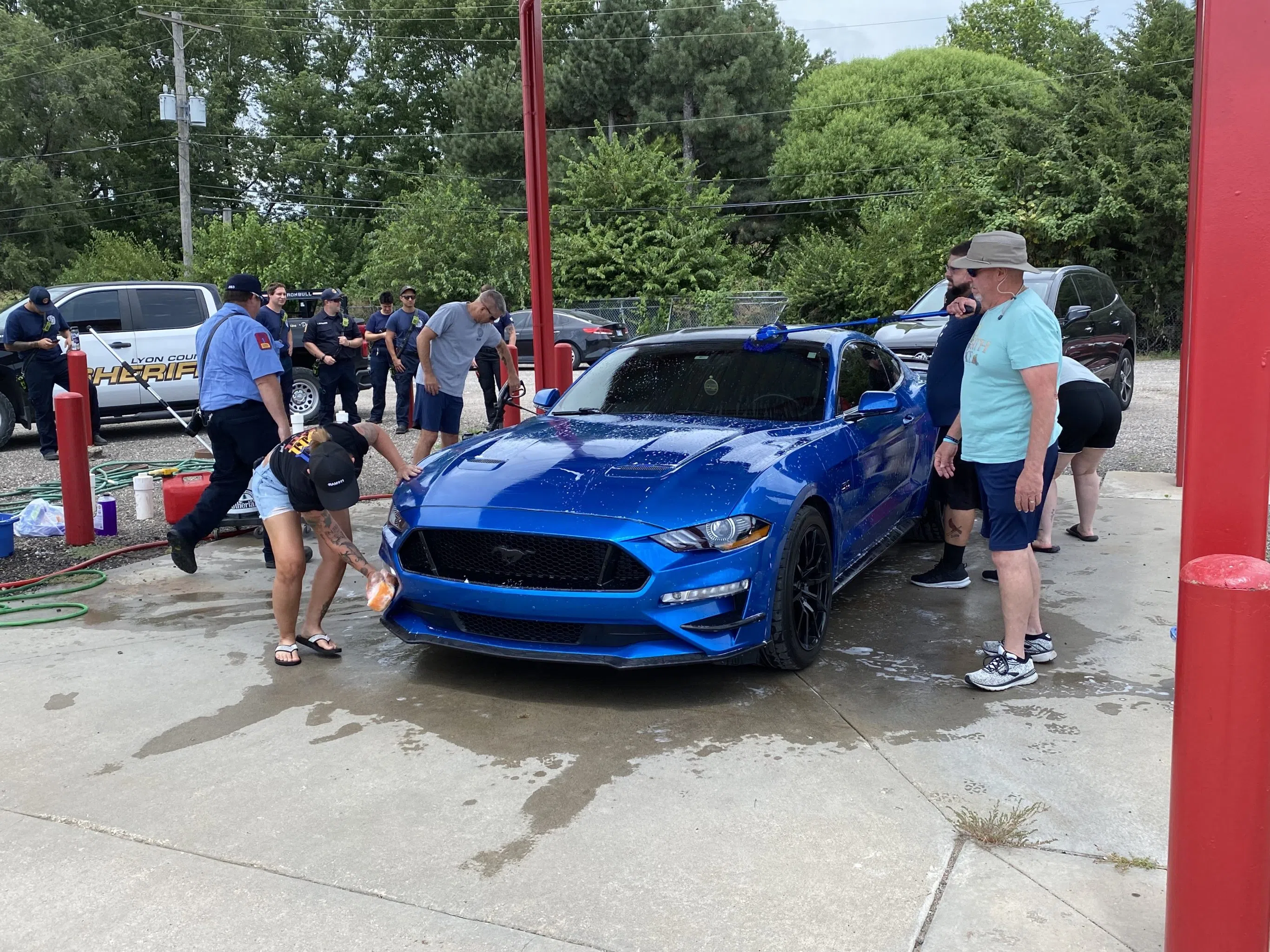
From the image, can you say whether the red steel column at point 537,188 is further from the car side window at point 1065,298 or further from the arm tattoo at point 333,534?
the car side window at point 1065,298

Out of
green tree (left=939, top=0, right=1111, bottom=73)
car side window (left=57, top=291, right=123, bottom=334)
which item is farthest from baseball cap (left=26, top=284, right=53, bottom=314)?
green tree (left=939, top=0, right=1111, bottom=73)

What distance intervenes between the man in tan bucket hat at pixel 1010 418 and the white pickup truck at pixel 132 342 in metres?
9.37

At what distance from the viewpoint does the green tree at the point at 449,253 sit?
34125 mm

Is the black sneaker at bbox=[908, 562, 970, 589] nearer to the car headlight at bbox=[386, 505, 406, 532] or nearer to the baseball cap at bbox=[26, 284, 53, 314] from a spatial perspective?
the car headlight at bbox=[386, 505, 406, 532]

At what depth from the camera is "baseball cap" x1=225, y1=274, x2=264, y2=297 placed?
20.9 feet

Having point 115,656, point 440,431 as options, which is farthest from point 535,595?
point 440,431

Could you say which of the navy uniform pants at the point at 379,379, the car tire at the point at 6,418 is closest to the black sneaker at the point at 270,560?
the car tire at the point at 6,418

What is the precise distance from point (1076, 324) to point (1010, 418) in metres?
7.70

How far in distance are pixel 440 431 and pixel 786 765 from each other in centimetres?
551

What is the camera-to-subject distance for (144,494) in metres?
7.83

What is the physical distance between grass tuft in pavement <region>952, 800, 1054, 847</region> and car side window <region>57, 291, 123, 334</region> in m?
11.8

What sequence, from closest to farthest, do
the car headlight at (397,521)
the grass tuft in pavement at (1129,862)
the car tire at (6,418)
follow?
the grass tuft in pavement at (1129,862)
the car headlight at (397,521)
the car tire at (6,418)

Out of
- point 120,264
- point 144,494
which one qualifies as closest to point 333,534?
point 144,494

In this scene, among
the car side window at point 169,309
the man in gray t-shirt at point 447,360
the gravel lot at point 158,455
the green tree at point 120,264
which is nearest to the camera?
the gravel lot at point 158,455
